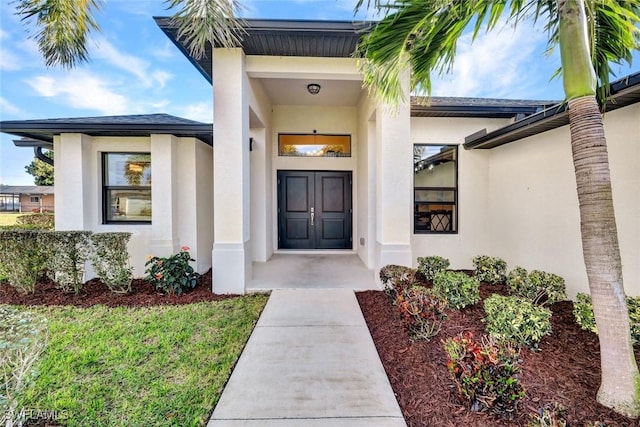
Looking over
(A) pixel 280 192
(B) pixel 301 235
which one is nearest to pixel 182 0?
(A) pixel 280 192

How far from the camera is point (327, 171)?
863 cm

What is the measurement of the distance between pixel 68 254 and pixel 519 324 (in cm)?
686

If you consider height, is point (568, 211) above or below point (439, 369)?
above

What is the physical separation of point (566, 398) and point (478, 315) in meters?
1.63

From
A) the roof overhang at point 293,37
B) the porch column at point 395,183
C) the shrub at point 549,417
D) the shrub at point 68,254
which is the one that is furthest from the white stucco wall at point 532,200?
the shrub at point 68,254

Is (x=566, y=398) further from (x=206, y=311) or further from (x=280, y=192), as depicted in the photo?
(x=280, y=192)

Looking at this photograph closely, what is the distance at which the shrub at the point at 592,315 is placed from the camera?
9.44 feet

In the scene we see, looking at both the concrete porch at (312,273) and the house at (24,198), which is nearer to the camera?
the concrete porch at (312,273)

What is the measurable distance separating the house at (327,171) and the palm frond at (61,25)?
971 mm

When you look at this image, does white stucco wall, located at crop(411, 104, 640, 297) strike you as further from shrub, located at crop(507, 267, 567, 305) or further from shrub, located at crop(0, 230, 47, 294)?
shrub, located at crop(0, 230, 47, 294)

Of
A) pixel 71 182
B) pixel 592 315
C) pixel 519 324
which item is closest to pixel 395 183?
pixel 519 324

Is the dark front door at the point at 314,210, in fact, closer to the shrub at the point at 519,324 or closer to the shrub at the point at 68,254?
the shrub at the point at 68,254

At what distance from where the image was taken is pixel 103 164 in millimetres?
6359

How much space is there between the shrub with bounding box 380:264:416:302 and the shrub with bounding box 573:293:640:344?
6.25 feet
